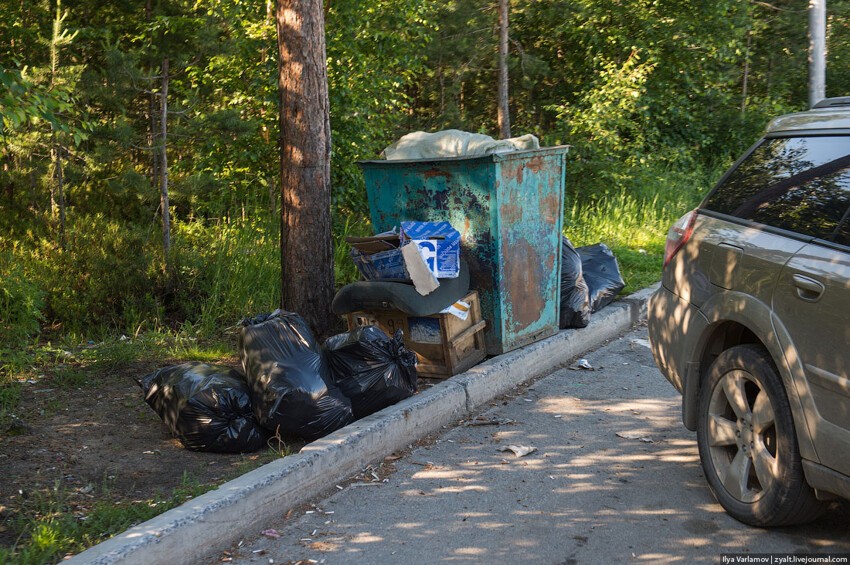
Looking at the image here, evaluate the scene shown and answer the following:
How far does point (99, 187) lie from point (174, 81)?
6.27ft

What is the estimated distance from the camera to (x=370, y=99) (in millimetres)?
10055

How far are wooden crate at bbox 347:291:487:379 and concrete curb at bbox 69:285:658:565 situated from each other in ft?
0.52

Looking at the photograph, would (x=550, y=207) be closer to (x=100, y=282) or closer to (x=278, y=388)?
(x=278, y=388)

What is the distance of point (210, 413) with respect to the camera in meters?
4.76

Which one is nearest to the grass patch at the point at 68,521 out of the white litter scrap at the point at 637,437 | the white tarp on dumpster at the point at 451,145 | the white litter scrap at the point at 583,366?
the white litter scrap at the point at 637,437

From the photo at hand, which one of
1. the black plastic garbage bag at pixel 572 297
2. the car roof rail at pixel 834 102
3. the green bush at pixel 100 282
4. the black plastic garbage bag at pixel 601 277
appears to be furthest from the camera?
the black plastic garbage bag at pixel 601 277

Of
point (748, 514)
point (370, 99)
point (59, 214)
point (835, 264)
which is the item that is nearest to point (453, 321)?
point (748, 514)

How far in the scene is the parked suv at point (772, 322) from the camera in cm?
336

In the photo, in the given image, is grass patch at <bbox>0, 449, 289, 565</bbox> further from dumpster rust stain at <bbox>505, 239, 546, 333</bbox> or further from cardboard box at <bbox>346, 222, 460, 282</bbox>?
dumpster rust stain at <bbox>505, 239, 546, 333</bbox>

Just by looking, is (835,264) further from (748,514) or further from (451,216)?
(451,216)

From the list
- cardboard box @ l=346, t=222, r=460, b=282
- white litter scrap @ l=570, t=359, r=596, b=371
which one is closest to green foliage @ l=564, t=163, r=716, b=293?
white litter scrap @ l=570, t=359, r=596, b=371

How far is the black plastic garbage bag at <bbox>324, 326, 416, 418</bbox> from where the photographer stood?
514cm

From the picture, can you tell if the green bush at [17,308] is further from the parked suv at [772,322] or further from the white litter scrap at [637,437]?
the parked suv at [772,322]

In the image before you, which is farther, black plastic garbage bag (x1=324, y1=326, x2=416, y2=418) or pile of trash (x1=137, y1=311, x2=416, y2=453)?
black plastic garbage bag (x1=324, y1=326, x2=416, y2=418)
